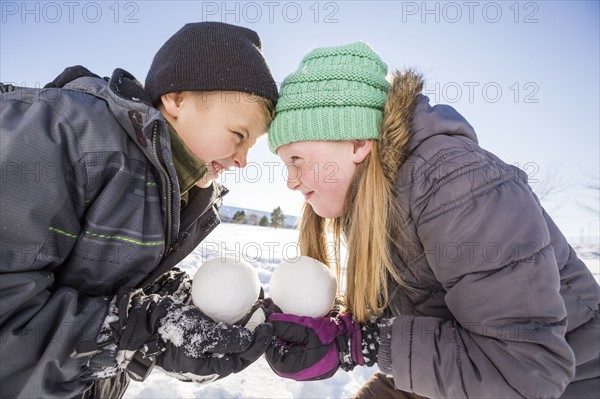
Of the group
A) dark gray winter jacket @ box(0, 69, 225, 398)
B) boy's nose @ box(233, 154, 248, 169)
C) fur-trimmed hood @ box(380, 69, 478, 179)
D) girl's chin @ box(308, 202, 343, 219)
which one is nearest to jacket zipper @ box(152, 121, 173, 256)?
dark gray winter jacket @ box(0, 69, 225, 398)

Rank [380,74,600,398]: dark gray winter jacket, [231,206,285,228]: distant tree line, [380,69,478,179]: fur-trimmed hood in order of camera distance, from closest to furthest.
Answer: [380,74,600,398]: dark gray winter jacket
[380,69,478,179]: fur-trimmed hood
[231,206,285,228]: distant tree line

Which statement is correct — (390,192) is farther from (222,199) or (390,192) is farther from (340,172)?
(222,199)

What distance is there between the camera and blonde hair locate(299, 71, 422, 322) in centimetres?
140

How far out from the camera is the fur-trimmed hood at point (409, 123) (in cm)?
136

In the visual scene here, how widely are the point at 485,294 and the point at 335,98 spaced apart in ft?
3.01

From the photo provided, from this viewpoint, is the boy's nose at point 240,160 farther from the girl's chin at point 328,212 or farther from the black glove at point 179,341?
the black glove at point 179,341

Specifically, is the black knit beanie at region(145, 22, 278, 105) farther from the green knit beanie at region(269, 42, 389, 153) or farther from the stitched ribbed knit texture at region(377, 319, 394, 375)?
the stitched ribbed knit texture at region(377, 319, 394, 375)

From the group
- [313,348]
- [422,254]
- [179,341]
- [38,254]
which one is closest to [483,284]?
[422,254]

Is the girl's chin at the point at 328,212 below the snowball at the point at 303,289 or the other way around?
the other way around

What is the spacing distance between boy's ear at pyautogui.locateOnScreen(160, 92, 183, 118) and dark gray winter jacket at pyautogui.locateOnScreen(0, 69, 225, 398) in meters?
0.16

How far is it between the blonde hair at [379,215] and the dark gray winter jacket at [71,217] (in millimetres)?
727

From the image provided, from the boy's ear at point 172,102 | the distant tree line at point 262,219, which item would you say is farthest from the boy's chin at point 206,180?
the distant tree line at point 262,219

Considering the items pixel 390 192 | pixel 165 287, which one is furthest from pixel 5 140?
pixel 390 192

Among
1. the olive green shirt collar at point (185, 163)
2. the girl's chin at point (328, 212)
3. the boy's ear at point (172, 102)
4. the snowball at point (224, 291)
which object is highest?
the boy's ear at point (172, 102)
